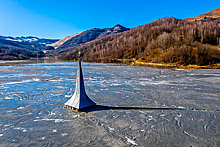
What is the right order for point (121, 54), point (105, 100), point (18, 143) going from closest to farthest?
point (18, 143) < point (105, 100) < point (121, 54)

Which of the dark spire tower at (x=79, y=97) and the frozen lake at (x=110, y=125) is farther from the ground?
the dark spire tower at (x=79, y=97)

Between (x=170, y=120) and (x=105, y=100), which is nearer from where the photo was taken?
(x=170, y=120)

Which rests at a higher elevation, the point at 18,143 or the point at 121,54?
the point at 121,54

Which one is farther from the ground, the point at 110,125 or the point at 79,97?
the point at 79,97

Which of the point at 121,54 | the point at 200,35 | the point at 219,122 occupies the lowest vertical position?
the point at 219,122

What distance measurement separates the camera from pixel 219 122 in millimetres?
8211

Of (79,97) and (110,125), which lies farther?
(79,97)

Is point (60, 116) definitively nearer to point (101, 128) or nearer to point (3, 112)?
point (101, 128)

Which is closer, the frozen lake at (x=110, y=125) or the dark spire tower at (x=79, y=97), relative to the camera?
the frozen lake at (x=110, y=125)

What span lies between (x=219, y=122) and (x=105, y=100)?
7555 mm

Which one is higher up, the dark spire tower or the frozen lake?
the dark spire tower

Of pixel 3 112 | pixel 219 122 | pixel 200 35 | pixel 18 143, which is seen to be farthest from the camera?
pixel 200 35

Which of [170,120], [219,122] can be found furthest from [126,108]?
[219,122]

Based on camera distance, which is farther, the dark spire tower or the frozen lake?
the dark spire tower
